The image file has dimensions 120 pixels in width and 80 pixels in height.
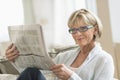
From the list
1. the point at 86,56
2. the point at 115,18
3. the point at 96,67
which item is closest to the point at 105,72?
the point at 96,67

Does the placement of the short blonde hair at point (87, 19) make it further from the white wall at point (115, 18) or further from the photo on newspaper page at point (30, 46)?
the white wall at point (115, 18)

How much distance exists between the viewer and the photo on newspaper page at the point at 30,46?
1254mm

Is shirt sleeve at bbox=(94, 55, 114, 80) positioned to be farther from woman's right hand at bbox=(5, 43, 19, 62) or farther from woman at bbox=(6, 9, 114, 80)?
woman's right hand at bbox=(5, 43, 19, 62)

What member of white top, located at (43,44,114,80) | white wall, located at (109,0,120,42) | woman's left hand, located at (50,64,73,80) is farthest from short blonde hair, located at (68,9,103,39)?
white wall, located at (109,0,120,42)

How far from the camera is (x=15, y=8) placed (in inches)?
107

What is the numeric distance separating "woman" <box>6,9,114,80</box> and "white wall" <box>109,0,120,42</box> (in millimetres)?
922

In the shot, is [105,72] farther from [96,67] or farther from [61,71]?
[61,71]

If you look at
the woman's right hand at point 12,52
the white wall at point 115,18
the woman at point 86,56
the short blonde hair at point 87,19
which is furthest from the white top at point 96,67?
the white wall at point 115,18

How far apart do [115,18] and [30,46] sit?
4.44 feet

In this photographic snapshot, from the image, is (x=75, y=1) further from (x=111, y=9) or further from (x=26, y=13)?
(x=26, y=13)

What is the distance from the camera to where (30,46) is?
1.33 m

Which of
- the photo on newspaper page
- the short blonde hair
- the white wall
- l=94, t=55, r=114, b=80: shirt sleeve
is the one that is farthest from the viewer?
the white wall

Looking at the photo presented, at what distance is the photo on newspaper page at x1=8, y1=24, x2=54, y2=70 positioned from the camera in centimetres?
125

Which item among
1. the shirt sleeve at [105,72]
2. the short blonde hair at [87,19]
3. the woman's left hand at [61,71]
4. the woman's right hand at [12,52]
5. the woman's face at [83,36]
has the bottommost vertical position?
the shirt sleeve at [105,72]
